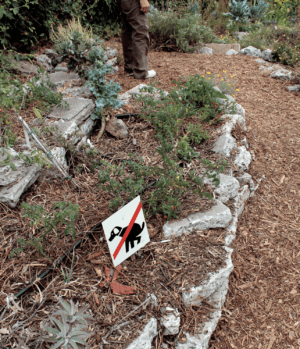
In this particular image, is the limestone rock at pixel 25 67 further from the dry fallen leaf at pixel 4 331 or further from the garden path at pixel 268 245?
the dry fallen leaf at pixel 4 331

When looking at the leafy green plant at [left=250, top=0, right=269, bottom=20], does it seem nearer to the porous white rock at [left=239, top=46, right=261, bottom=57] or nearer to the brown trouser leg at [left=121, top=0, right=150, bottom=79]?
the porous white rock at [left=239, top=46, right=261, bottom=57]

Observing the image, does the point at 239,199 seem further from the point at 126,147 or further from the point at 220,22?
the point at 220,22

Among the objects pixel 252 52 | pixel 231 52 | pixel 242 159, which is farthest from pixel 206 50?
pixel 242 159

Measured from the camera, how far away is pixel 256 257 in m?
2.32

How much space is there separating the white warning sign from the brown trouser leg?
3.26 meters

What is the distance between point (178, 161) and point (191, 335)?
144 cm

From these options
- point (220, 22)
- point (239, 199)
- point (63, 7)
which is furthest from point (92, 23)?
point (239, 199)

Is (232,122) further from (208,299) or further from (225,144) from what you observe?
(208,299)

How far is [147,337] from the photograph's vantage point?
1560 mm

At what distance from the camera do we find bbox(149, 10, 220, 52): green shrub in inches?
232

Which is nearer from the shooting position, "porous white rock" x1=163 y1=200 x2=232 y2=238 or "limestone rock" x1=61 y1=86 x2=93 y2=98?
"porous white rock" x1=163 y1=200 x2=232 y2=238

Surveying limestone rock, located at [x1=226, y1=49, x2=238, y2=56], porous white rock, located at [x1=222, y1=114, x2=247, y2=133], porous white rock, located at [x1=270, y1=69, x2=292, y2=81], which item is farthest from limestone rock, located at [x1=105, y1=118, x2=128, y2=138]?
limestone rock, located at [x1=226, y1=49, x2=238, y2=56]

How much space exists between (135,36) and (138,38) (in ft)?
0.18

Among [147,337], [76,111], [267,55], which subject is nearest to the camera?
[147,337]
